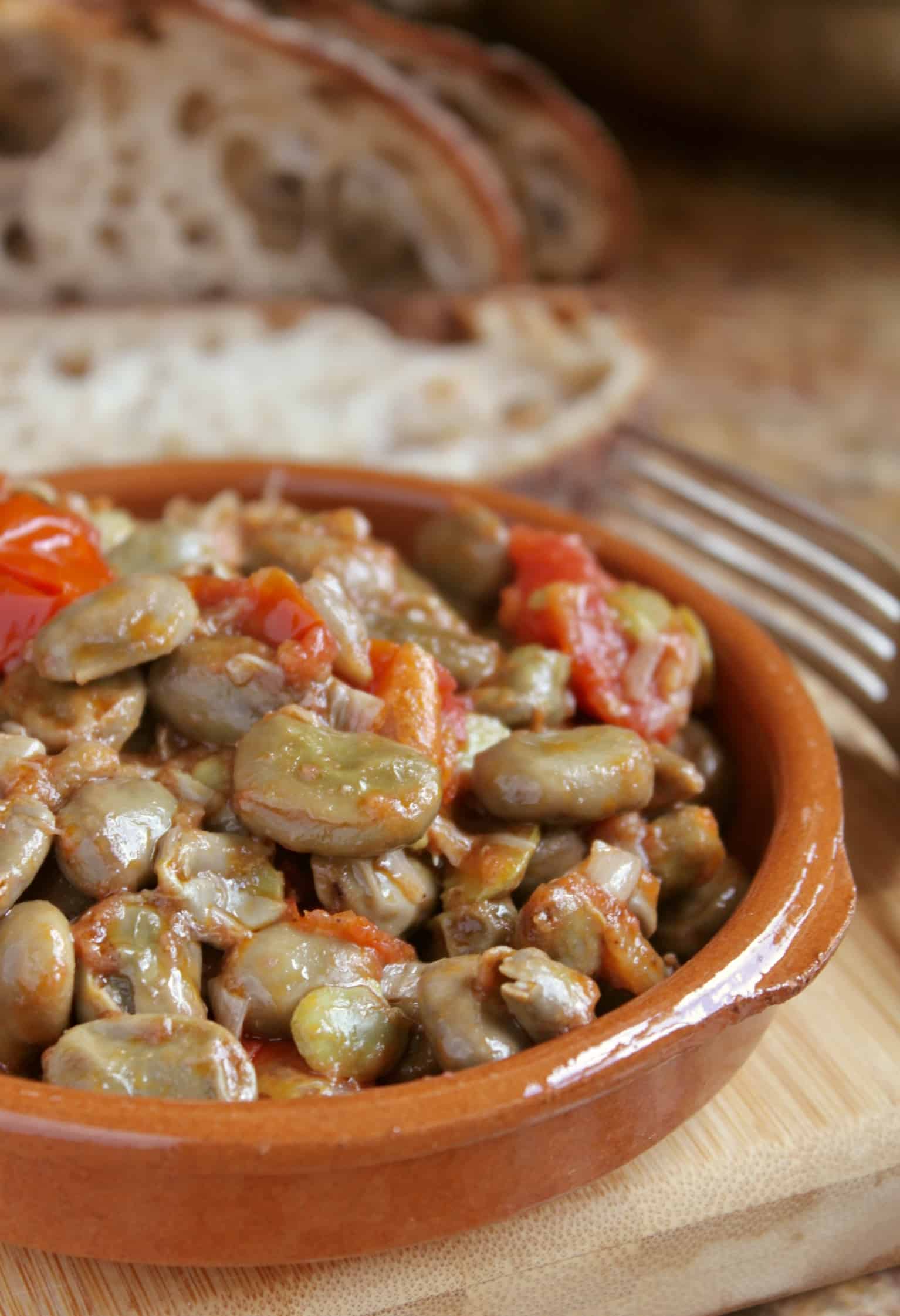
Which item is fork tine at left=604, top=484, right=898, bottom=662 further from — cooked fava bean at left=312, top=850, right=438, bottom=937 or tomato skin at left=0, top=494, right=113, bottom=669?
tomato skin at left=0, top=494, right=113, bottom=669

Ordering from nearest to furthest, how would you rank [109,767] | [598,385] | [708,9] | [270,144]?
[109,767] < [598,385] < [270,144] < [708,9]

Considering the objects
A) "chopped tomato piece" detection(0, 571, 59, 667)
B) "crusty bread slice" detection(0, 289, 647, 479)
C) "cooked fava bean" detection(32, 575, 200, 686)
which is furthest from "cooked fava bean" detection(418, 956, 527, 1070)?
"crusty bread slice" detection(0, 289, 647, 479)

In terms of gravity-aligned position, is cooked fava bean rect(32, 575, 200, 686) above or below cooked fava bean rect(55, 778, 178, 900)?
above

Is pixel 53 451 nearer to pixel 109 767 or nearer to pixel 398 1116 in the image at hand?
pixel 109 767

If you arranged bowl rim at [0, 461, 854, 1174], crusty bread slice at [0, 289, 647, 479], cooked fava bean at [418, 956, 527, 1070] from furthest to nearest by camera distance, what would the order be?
crusty bread slice at [0, 289, 647, 479], cooked fava bean at [418, 956, 527, 1070], bowl rim at [0, 461, 854, 1174]

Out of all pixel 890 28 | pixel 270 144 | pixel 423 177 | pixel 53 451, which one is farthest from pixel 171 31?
pixel 890 28

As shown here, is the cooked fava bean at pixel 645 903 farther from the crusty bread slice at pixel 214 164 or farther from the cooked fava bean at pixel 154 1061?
the crusty bread slice at pixel 214 164
